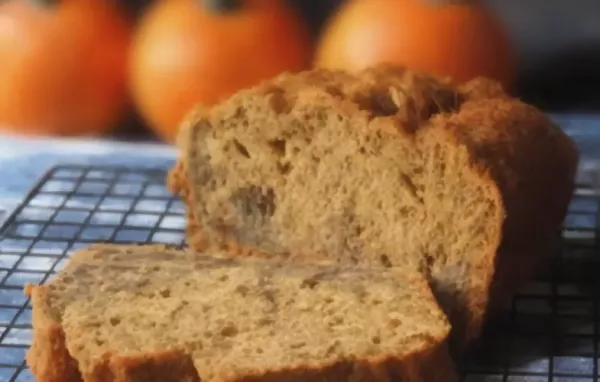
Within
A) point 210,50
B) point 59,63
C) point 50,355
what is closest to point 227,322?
point 50,355

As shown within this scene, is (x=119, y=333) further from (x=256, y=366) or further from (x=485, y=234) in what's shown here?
(x=485, y=234)

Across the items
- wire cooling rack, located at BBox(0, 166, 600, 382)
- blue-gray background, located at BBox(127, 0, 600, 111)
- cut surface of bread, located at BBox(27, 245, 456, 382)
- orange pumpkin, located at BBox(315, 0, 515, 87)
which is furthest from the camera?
blue-gray background, located at BBox(127, 0, 600, 111)

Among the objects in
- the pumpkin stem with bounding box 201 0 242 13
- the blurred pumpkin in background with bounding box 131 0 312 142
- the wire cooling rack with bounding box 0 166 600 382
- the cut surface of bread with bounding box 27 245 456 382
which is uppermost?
the pumpkin stem with bounding box 201 0 242 13

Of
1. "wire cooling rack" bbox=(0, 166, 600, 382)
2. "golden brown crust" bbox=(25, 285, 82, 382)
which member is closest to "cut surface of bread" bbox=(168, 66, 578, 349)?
"wire cooling rack" bbox=(0, 166, 600, 382)

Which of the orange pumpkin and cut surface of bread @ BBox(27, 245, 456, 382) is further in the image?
the orange pumpkin

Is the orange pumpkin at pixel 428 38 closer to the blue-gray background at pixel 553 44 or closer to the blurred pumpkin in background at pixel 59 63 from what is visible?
the blue-gray background at pixel 553 44

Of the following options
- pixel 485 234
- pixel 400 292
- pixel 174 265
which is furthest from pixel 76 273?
pixel 485 234

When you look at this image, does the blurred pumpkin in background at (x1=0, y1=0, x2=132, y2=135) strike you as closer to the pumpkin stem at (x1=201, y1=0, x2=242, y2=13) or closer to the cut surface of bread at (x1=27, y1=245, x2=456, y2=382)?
the pumpkin stem at (x1=201, y1=0, x2=242, y2=13)

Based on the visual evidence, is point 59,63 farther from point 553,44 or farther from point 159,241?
point 553,44
